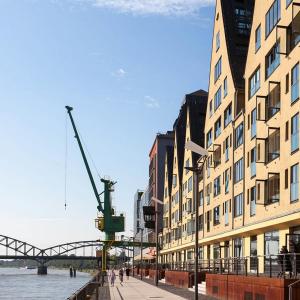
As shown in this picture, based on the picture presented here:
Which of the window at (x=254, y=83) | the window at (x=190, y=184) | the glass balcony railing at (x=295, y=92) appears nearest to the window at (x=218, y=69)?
the window at (x=254, y=83)

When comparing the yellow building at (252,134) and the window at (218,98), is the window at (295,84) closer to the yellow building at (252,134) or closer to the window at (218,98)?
the yellow building at (252,134)

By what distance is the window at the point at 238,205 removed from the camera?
50.0 meters

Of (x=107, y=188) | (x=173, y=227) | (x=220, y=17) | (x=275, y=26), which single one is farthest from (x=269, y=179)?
(x=107, y=188)

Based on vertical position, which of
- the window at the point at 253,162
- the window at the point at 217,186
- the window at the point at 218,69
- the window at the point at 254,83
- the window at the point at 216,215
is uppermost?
the window at the point at 218,69

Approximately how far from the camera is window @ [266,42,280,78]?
132ft

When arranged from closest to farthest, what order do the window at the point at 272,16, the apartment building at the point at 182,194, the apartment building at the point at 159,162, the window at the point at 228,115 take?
1. the window at the point at 272,16
2. the window at the point at 228,115
3. the apartment building at the point at 182,194
4. the apartment building at the point at 159,162

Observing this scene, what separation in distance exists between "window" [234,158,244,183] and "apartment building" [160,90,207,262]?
25.5 meters

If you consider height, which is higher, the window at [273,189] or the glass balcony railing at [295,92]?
the glass balcony railing at [295,92]

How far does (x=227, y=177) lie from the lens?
185ft

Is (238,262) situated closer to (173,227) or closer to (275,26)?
(275,26)

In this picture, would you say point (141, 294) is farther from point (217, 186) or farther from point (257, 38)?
point (257, 38)

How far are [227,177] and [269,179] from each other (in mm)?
15010

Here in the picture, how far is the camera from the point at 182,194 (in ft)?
299

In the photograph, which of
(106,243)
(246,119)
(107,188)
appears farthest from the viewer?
(107,188)
